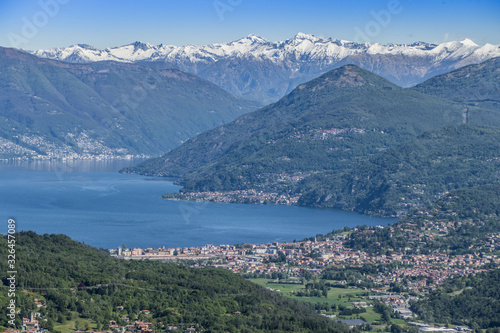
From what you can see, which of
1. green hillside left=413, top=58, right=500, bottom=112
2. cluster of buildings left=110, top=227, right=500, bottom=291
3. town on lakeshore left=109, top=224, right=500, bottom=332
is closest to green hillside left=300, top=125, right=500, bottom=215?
green hillside left=413, top=58, right=500, bottom=112

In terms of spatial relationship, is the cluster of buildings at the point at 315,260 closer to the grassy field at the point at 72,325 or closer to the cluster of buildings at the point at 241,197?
the grassy field at the point at 72,325

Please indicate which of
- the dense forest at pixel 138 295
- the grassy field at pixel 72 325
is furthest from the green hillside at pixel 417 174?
the grassy field at pixel 72 325

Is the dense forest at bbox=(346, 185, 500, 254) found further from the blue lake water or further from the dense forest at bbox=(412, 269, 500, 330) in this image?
the dense forest at bbox=(412, 269, 500, 330)

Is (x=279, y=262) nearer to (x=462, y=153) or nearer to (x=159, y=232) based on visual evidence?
(x=159, y=232)

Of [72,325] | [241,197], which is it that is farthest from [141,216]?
[72,325]

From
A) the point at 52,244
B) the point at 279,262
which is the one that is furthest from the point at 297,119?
the point at 52,244
